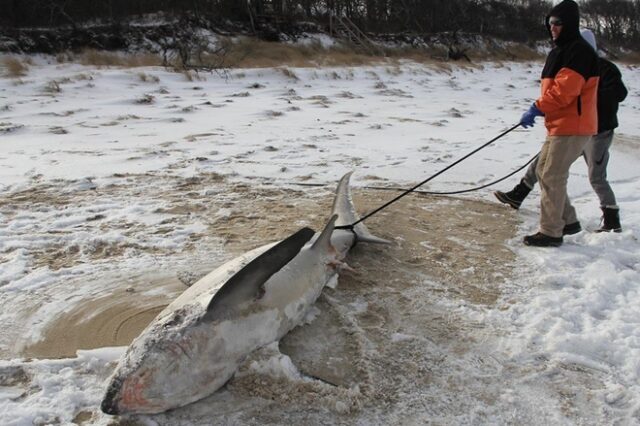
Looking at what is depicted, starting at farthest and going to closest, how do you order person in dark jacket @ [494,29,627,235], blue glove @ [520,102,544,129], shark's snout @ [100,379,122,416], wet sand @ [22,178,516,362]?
person in dark jacket @ [494,29,627,235] < blue glove @ [520,102,544,129] < wet sand @ [22,178,516,362] < shark's snout @ [100,379,122,416]

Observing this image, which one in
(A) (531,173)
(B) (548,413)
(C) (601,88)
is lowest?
(B) (548,413)

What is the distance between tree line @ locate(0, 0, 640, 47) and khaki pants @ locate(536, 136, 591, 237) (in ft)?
63.0

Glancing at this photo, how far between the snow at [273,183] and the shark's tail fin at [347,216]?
0.46 m

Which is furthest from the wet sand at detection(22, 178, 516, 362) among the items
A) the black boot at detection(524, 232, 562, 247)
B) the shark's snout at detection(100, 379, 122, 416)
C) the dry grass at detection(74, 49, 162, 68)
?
the dry grass at detection(74, 49, 162, 68)

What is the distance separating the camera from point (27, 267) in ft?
12.6

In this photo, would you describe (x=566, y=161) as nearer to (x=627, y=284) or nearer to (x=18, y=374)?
(x=627, y=284)

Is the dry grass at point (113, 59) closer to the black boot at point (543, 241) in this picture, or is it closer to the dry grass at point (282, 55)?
the dry grass at point (282, 55)

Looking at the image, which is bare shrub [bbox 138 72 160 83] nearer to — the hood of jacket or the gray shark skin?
the hood of jacket

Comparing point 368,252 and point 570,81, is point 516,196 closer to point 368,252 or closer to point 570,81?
point 570,81

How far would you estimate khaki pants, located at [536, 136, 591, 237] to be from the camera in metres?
4.18

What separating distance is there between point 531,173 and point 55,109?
8.35 metres

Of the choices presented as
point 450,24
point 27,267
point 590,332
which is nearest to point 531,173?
point 590,332

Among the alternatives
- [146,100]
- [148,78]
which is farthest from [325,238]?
[148,78]

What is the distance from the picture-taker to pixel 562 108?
4.12m
